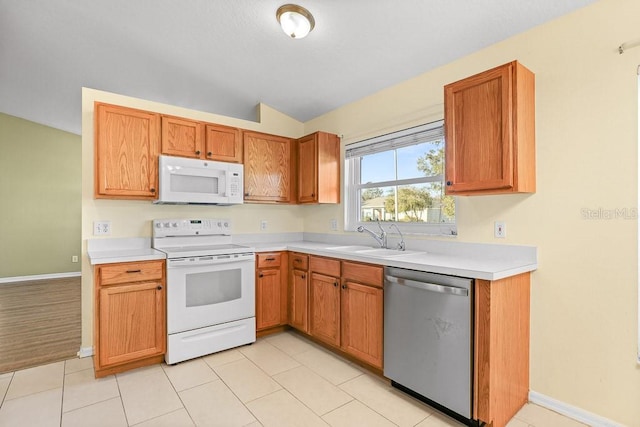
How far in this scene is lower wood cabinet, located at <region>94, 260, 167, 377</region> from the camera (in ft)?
7.85

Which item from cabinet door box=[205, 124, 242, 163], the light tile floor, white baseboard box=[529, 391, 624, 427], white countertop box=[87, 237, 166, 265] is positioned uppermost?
cabinet door box=[205, 124, 242, 163]

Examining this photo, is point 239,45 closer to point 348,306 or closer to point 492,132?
point 492,132

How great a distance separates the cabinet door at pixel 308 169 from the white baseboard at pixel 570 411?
7.72ft

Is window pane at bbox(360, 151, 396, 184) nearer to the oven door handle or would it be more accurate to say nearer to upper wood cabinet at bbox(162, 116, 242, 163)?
upper wood cabinet at bbox(162, 116, 242, 163)

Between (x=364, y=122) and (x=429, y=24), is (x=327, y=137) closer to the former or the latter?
(x=364, y=122)

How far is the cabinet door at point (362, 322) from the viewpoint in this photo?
237 centimetres

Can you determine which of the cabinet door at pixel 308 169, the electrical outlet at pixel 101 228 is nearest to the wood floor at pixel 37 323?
the electrical outlet at pixel 101 228

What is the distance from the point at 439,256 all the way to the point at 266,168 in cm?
201

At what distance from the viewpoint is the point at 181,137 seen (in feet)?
10.1

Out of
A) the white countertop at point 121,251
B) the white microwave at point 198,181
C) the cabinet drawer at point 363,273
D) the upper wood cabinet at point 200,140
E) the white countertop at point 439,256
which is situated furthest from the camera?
the upper wood cabinet at point 200,140

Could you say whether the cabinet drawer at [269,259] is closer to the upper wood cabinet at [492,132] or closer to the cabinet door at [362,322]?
the cabinet door at [362,322]

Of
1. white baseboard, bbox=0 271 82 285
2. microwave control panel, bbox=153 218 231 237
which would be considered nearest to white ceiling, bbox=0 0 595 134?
microwave control panel, bbox=153 218 231 237

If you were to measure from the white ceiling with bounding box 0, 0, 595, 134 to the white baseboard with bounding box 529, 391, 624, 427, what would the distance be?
229 centimetres

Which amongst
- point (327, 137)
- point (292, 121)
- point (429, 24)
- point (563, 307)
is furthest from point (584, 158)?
point (292, 121)
